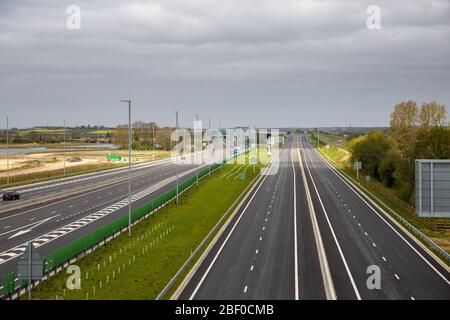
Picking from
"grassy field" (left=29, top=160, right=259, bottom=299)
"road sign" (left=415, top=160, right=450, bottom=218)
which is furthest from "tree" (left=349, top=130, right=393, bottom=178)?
"road sign" (left=415, top=160, right=450, bottom=218)

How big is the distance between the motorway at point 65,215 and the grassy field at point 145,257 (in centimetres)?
419

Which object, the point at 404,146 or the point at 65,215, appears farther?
the point at 404,146

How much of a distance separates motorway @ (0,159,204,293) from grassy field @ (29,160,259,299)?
4.19 metres

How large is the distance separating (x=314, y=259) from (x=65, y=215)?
2824 centimetres

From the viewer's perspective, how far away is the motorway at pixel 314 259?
27.7 metres

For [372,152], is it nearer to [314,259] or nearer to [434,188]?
[434,188]

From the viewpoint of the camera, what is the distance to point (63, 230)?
44625mm

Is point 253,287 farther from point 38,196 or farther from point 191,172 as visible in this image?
point 191,172

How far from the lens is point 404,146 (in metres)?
108

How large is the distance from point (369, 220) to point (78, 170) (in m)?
74.2

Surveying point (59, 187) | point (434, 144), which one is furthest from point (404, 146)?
point (59, 187)

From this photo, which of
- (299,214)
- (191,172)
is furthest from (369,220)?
(191,172)

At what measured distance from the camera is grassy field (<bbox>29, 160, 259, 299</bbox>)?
27312 mm

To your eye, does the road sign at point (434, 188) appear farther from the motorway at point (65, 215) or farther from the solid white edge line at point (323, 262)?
the motorway at point (65, 215)
